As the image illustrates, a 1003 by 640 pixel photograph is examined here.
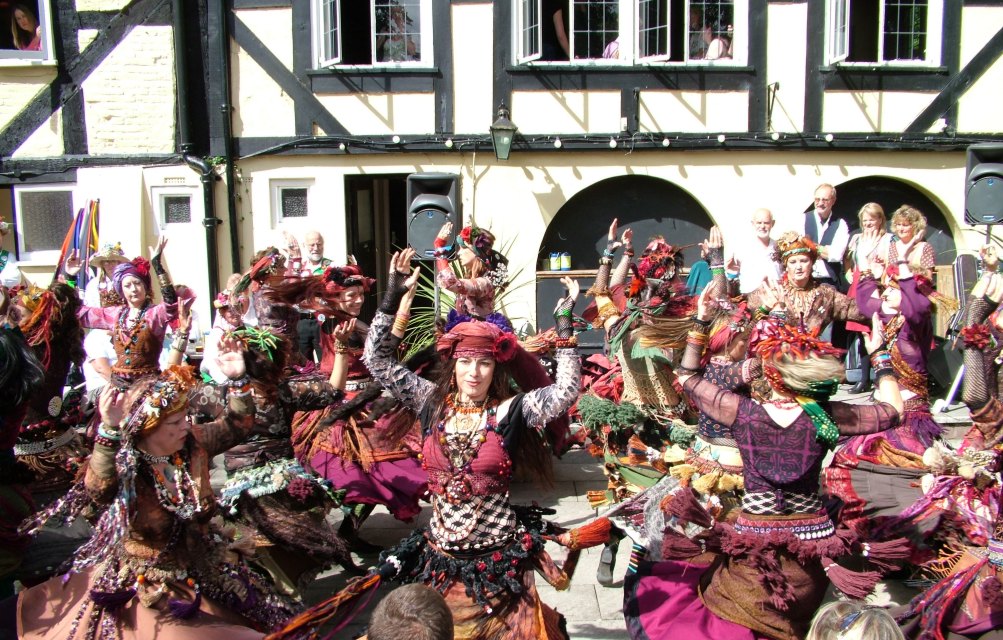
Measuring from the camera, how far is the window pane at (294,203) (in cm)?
1171

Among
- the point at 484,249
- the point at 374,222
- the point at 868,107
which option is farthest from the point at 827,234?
the point at 374,222

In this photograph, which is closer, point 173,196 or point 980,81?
point 980,81

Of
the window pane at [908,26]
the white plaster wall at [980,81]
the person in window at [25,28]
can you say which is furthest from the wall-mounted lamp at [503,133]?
the person in window at [25,28]

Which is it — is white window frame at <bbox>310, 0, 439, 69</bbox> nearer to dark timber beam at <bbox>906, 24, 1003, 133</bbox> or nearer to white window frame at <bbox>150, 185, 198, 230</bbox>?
white window frame at <bbox>150, 185, 198, 230</bbox>

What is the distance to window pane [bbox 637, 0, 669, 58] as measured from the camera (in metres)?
11.4

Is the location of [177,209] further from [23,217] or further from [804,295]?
[804,295]

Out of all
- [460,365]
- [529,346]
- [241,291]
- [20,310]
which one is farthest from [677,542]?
[20,310]

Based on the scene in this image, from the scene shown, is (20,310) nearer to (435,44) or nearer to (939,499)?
(939,499)

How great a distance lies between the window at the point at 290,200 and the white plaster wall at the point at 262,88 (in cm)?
72

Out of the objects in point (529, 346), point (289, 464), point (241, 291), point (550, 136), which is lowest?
point (289, 464)

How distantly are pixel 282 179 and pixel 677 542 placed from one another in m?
9.14

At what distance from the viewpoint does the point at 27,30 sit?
38.0 ft

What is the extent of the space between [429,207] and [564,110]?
90.9 inches

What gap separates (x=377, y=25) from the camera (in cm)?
1173
